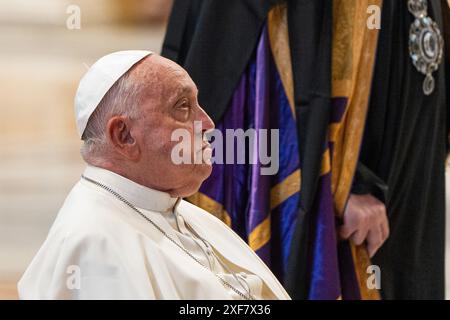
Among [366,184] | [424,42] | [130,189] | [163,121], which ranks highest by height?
[424,42]

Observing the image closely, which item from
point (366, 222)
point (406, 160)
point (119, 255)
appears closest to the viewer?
point (119, 255)

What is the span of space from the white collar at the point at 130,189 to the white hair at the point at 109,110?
0.03 m

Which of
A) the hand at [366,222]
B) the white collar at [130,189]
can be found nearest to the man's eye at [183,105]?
the white collar at [130,189]

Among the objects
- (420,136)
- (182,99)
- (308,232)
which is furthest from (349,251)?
(182,99)

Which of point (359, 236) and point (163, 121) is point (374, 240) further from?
point (163, 121)

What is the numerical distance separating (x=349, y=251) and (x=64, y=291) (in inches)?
61.5

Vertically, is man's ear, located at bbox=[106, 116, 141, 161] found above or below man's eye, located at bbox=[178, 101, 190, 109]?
below

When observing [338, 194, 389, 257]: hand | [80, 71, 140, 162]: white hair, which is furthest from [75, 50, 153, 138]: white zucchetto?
[338, 194, 389, 257]: hand

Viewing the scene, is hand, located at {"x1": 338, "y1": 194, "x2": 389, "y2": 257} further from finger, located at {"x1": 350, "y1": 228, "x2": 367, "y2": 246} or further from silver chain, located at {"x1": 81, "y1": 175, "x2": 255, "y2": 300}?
silver chain, located at {"x1": 81, "y1": 175, "x2": 255, "y2": 300}

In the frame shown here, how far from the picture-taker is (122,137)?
179 centimetres

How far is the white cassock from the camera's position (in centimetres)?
165

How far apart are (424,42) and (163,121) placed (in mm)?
1480

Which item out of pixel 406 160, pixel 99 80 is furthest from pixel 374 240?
pixel 99 80

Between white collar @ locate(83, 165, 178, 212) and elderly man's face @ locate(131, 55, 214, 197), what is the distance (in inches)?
0.7
